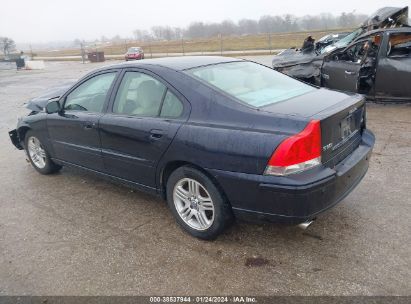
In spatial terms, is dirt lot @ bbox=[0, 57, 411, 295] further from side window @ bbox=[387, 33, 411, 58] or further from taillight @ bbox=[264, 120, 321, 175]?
side window @ bbox=[387, 33, 411, 58]

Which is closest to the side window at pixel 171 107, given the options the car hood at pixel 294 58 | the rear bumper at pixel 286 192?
the rear bumper at pixel 286 192

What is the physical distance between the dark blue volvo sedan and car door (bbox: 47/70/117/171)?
0.02 meters

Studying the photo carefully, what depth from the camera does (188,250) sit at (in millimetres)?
3301

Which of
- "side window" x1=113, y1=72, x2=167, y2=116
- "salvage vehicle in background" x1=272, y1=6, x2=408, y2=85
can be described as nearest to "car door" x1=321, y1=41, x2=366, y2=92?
"salvage vehicle in background" x1=272, y1=6, x2=408, y2=85

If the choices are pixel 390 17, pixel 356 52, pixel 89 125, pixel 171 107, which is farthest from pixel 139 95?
pixel 390 17

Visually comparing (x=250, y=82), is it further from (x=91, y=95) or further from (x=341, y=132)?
(x=91, y=95)

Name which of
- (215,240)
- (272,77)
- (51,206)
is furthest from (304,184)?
(51,206)

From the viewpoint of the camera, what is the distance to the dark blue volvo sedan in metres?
2.80

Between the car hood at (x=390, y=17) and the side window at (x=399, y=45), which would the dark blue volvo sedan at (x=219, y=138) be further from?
the car hood at (x=390, y=17)

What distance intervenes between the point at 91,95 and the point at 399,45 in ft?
20.3

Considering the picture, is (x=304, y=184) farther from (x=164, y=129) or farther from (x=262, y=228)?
(x=164, y=129)

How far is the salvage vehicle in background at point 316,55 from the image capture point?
28.7 feet

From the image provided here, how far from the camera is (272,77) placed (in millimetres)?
3984

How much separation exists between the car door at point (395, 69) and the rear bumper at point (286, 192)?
5.10 m
